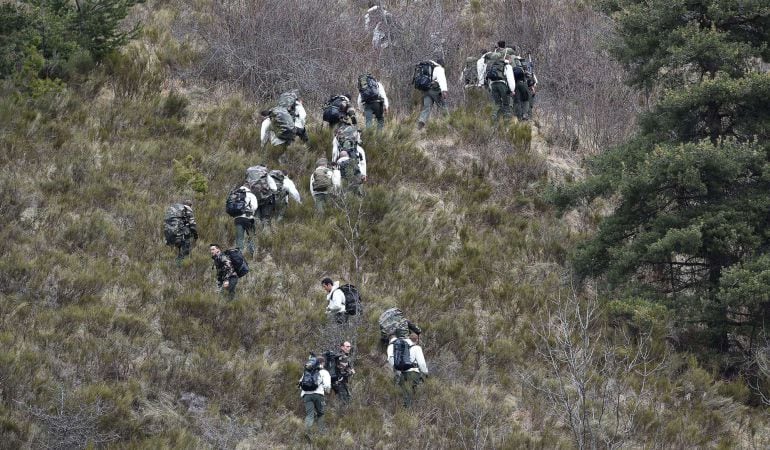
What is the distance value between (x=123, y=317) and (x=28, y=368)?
5.72 feet

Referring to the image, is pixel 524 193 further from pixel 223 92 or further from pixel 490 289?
pixel 223 92

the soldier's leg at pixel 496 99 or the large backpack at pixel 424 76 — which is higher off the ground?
the large backpack at pixel 424 76

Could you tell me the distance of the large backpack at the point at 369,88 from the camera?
1998 cm

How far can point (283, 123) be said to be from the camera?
1955cm

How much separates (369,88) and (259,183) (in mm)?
3612

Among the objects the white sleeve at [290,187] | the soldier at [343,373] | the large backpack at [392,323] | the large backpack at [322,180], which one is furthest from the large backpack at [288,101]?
the soldier at [343,373]

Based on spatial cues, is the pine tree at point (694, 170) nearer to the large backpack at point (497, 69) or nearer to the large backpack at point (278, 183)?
the large backpack at point (497, 69)

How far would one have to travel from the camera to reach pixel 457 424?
1455cm

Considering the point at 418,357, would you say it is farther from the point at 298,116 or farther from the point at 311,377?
the point at 298,116

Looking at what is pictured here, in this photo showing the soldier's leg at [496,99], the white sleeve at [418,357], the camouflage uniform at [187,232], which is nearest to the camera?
the white sleeve at [418,357]

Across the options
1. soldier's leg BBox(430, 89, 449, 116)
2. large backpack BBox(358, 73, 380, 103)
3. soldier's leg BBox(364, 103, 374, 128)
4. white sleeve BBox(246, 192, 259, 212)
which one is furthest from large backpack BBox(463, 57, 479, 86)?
white sleeve BBox(246, 192, 259, 212)

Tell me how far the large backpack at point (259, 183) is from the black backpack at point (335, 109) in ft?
8.63

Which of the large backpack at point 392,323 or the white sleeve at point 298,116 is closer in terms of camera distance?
the large backpack at point 392,323

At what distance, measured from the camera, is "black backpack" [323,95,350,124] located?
19.7 metres
